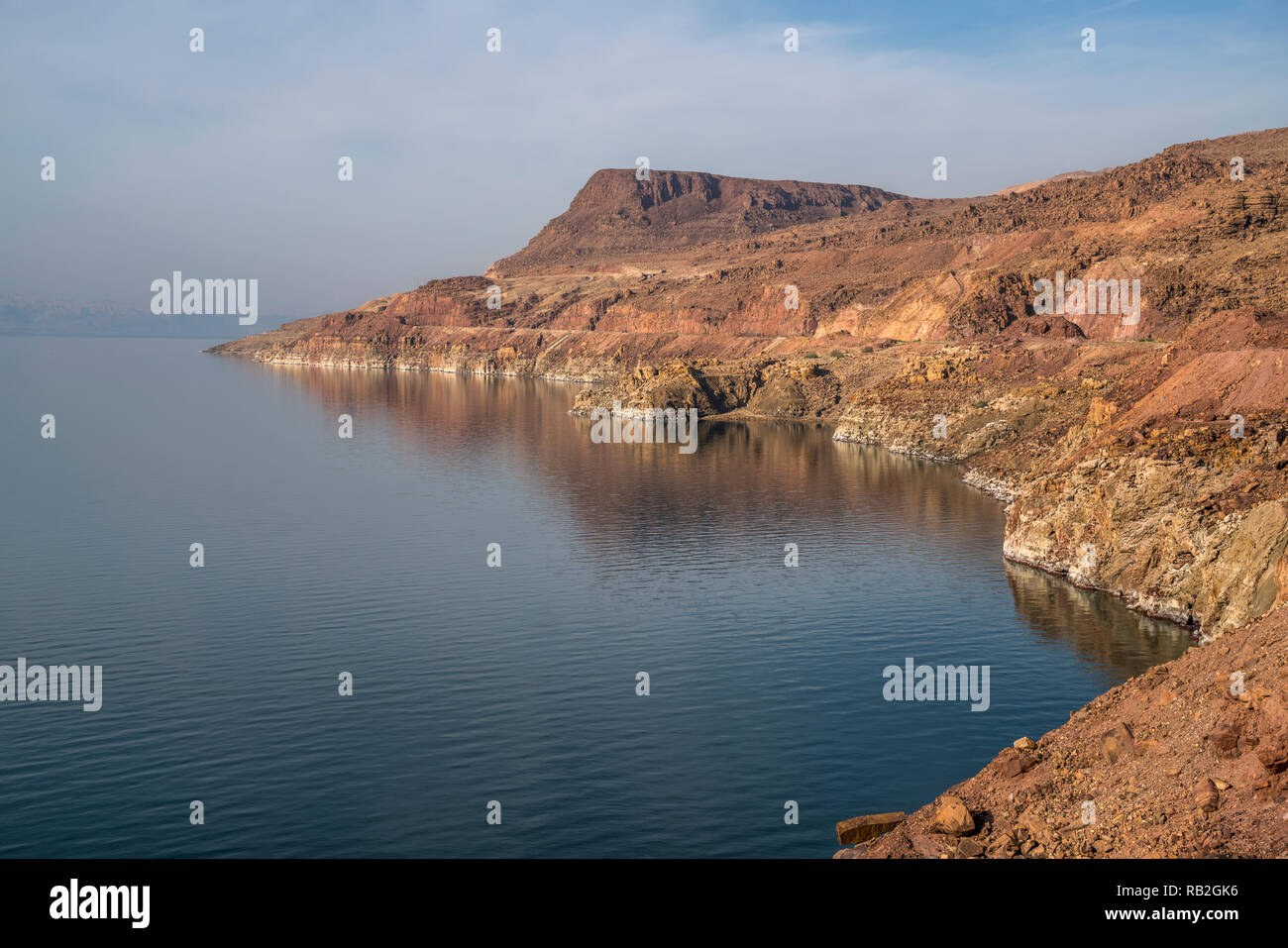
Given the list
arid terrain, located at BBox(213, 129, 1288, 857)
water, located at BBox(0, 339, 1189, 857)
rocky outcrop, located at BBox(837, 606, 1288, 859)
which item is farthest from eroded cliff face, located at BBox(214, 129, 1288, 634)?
rocky outcrop, located at BBox(837, 606, 1288, 859)

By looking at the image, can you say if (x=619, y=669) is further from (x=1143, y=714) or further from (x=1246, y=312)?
(x=1246, y=312)

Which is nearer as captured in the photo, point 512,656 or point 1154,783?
point 1154,783

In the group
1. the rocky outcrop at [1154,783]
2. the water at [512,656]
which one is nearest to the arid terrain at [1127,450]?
the rocky outcrop at [1154,783]

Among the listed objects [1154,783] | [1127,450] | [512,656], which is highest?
[1127,450]

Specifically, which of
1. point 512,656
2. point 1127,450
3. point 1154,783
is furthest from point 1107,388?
point 1154,783

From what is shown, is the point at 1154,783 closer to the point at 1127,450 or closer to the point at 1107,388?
the point at 1127,450

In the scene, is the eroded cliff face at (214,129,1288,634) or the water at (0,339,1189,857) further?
the eroded cliff face at (214,129,1288,634)

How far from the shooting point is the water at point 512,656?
3206 cm

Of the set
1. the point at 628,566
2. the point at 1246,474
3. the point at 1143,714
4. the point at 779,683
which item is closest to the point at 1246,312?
the point at 1246,474

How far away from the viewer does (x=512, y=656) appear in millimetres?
47781

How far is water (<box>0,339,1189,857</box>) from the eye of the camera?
32062 millimetres

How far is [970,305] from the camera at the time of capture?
166 m

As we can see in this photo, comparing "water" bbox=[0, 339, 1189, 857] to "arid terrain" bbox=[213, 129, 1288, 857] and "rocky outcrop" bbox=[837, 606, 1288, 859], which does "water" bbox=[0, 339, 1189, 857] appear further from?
"rocky outcrop" bbox=[837, 606, 1288, 859]

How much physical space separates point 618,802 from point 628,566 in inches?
1310
